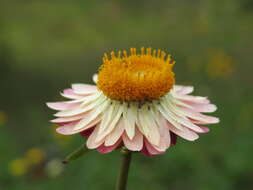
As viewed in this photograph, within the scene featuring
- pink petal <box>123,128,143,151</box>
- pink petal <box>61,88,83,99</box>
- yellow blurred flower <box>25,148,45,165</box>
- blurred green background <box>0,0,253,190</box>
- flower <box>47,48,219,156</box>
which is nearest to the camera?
pink petal <box>123,128,143,151</box>

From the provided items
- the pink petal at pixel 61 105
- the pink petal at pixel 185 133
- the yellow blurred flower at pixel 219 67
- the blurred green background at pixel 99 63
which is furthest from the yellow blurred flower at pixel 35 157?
the pink petal at pixel 185 133

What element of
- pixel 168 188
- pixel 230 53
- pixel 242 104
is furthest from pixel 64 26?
pixel 168 188

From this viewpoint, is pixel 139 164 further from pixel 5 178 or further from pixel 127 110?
pixel 127 110

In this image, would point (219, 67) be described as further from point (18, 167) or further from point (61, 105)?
point (61, 105)

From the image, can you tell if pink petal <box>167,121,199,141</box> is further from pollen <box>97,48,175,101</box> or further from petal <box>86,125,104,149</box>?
petal <box>86,125,104,149</box>

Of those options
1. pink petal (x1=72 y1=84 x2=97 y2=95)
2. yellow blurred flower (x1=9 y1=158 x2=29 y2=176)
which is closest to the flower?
pink petal (x1=72 y1=84 x2=97 y2=95)

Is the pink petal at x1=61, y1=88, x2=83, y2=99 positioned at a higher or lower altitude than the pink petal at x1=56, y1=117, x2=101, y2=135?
higher
